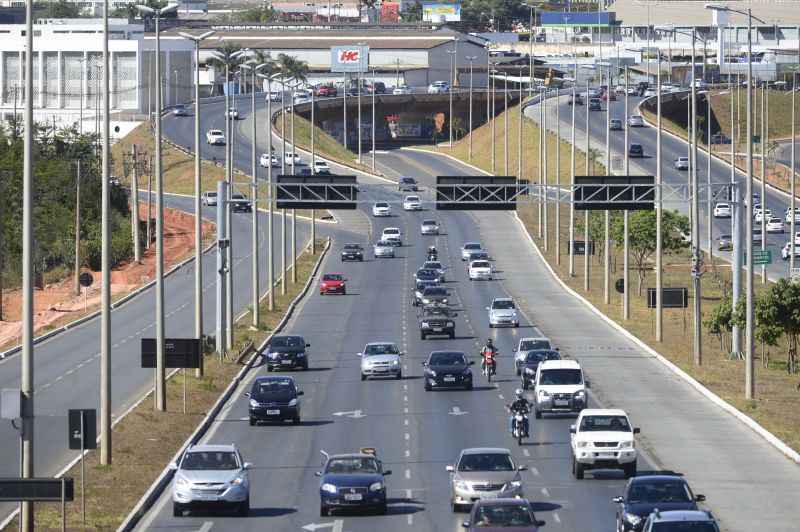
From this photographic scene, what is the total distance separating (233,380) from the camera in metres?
64.1

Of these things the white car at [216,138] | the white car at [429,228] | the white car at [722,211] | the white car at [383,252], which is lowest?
the white car at [383,252]

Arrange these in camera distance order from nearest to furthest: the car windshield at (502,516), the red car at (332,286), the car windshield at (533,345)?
the car windshield at (502,516) → the car windshield at (533,345) → the red car at (332,286)

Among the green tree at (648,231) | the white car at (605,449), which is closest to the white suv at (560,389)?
the white car at (605,449)

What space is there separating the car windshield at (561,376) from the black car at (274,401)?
7541 mm

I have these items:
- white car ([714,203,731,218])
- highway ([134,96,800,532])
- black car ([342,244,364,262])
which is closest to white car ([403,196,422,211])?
black car ([342,244,364,262])

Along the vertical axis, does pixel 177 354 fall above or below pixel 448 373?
above

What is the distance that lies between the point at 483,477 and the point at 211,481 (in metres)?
5.70

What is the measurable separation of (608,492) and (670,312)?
59.5m

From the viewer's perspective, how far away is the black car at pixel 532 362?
201 feet

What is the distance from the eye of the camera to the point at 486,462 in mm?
38000

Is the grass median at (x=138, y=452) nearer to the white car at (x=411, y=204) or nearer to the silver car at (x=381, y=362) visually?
the silver car at (x=381, y=362)

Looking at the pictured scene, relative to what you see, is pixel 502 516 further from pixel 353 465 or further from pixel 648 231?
pixel 648 231

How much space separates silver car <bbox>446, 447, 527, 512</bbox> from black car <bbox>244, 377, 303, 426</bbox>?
15.7 meters

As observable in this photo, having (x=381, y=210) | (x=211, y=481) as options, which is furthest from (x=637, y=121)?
(x=211, y=481)
